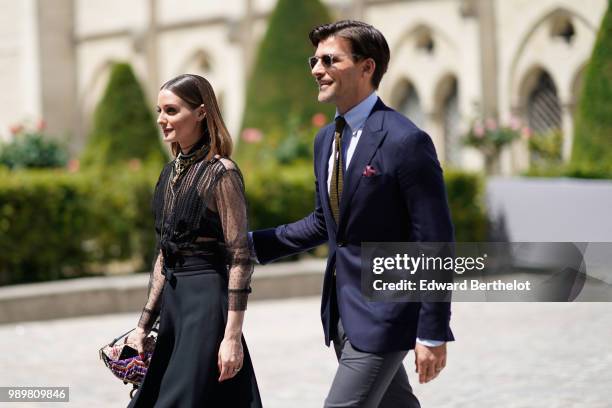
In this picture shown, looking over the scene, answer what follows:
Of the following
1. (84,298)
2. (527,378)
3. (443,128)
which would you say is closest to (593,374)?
(527,378)

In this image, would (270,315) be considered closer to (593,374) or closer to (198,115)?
(593,374)

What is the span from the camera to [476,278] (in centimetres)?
331

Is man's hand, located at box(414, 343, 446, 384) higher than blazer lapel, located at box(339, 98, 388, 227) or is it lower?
lower

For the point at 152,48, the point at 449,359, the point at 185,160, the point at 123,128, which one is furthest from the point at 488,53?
the point at 185,160

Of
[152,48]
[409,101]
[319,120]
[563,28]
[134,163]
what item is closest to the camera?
[319,120]

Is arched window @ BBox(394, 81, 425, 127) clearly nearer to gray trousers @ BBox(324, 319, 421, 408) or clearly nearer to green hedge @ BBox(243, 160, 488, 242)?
green hedge @ BBox(243, 160, 488, 242)

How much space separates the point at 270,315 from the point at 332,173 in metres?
5.95

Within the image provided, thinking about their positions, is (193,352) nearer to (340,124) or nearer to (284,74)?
(340,124)

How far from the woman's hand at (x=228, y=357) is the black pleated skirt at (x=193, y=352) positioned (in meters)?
0.05

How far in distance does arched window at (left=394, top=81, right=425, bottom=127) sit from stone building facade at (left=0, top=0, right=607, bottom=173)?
2 centimetres

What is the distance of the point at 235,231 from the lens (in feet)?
10.7

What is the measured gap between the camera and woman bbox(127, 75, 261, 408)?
3221mm

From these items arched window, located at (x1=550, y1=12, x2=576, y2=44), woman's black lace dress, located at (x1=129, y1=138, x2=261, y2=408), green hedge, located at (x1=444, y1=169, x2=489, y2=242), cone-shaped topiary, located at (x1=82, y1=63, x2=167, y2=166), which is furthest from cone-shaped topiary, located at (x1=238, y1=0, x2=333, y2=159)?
woman's black lace dress, located at (x1=129, y1=138, x2=261, y2=408)

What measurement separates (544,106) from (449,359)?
46.8 ft
